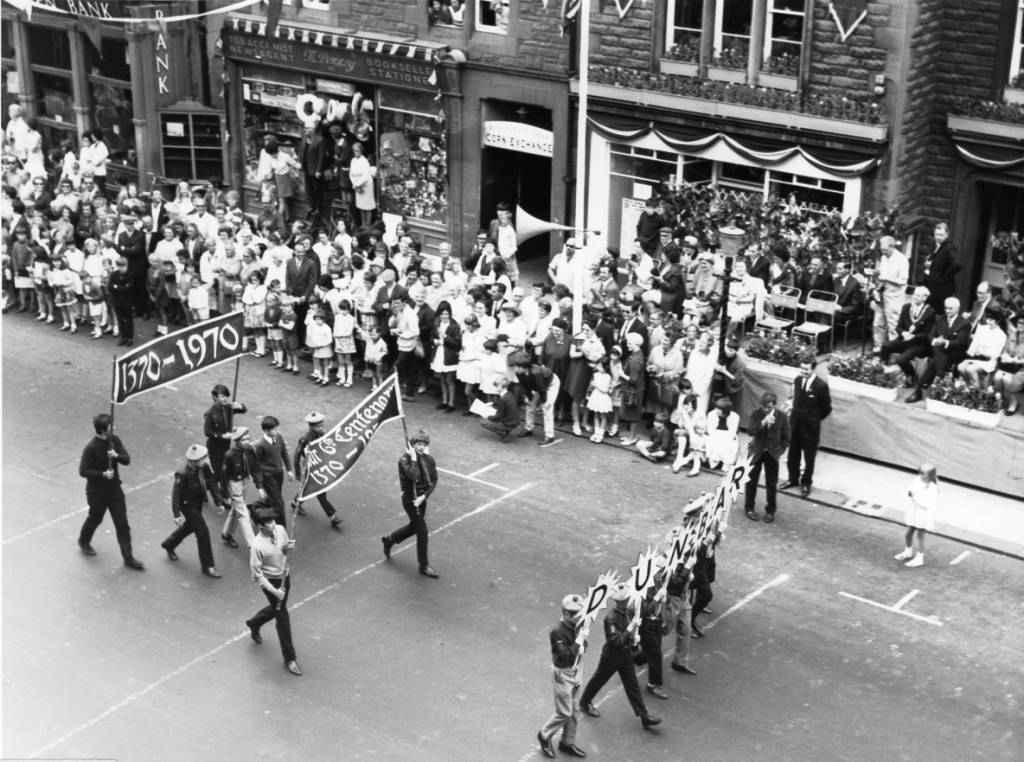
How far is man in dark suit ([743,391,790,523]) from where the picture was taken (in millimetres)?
18422

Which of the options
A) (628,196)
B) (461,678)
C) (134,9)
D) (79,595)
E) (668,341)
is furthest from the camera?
(134,9)

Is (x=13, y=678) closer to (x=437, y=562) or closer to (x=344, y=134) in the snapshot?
(x=437, y=562)

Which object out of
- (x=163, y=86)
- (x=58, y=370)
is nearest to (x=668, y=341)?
(x=58, y=370)

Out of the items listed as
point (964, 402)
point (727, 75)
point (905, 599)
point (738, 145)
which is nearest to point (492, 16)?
point (727, 75)

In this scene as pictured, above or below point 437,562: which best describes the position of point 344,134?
above

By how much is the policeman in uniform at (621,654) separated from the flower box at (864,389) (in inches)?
293

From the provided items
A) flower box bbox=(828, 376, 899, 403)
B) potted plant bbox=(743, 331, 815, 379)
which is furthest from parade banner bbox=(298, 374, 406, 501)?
flower box bbox=(828, 376, 899, 403)

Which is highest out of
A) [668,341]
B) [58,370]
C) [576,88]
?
[576,88]

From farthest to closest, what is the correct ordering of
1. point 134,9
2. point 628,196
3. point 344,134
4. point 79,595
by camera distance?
point 134,9 < point 344,134 < point 628,196 < point 79,595

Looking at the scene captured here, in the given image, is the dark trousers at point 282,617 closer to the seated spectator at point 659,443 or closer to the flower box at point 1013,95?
the seated spectator at point 659,443

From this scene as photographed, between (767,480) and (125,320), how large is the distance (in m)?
12.2

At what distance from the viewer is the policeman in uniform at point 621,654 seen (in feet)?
45.0

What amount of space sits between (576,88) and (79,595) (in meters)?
13.2

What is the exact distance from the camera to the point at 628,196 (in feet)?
86.5
